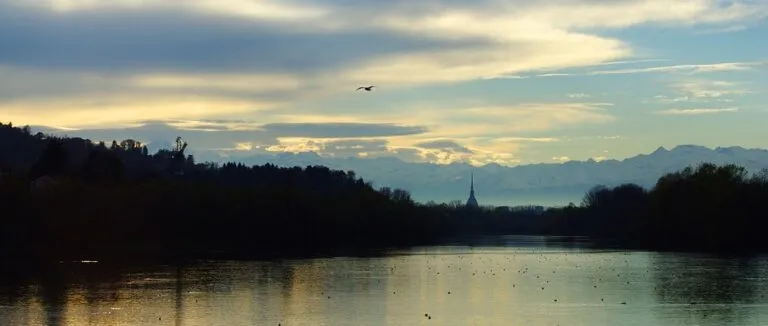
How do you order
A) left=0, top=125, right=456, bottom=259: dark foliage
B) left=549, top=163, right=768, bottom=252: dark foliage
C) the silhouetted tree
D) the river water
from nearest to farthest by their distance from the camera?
the river water → left=0, top=125, right=456, bottom=259: dark foliage → left=549, top=163, right=768, bottom=252: dark foliage → the silhouetted tree

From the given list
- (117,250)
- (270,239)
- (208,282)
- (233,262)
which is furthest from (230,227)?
(208,282)

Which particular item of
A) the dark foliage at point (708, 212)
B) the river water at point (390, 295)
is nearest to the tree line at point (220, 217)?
the dark foliage at point (708, 212)

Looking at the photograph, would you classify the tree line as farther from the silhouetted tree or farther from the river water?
the river water

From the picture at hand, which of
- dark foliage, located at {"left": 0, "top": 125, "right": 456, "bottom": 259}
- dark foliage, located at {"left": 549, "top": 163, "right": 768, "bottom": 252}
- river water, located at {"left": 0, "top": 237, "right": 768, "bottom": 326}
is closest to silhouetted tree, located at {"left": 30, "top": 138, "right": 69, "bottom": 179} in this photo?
dark foliage, located at {"left": 0, "top": 125, "right": 456, "bottom": 259}

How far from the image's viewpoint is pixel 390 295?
51375 millimetres

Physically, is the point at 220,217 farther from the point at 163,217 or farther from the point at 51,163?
the point at 51,163

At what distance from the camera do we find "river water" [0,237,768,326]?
4103 cm

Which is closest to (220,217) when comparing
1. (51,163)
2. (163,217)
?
(163,217)

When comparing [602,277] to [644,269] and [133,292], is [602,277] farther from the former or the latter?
[133,292]

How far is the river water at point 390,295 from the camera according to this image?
41.0 meters

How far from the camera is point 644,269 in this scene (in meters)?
72.7

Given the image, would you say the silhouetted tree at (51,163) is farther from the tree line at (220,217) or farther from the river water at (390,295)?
the river water at (390,295)

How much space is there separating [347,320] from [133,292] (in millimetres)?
17147

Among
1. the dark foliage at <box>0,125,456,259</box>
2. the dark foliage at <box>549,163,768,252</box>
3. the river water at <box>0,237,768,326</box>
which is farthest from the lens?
the dark foliage at <box>549,163,768,252</box>
